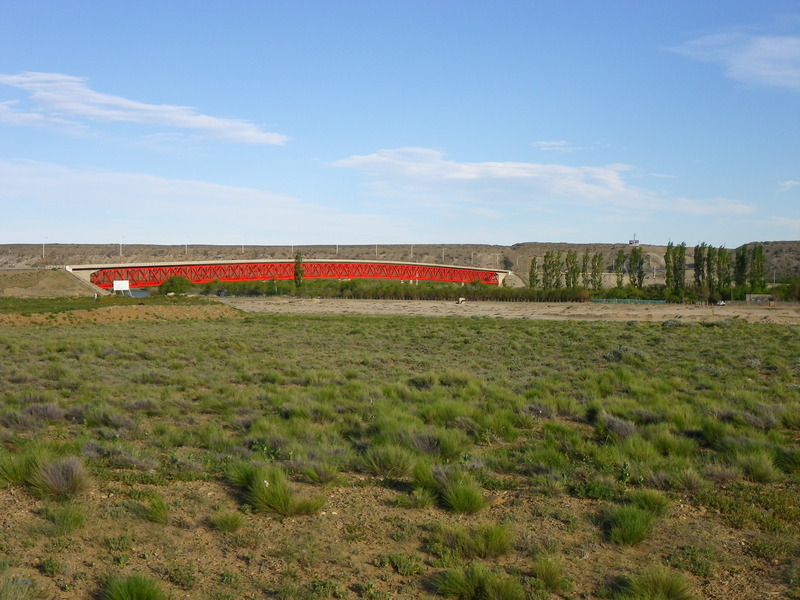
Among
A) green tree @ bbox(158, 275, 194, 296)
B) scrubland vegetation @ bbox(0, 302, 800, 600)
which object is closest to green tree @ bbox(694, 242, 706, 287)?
green tree @ bbox(158, 275, 194, 296)

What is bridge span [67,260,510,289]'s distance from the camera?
101 meters

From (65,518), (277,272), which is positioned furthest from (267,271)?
(65,518)

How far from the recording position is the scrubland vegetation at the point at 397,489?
6254 millimetres

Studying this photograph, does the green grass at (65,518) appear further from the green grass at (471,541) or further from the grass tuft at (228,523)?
the green grass at (471,541)

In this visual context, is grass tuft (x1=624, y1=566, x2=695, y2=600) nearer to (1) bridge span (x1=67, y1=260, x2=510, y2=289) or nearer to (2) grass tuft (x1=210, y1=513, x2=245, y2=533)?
(2) grass tuft (x1=210, y1=513, x2=245, y2=533)

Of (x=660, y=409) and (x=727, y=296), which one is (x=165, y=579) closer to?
(x=660, y=409)

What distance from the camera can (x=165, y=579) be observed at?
20.1 ft

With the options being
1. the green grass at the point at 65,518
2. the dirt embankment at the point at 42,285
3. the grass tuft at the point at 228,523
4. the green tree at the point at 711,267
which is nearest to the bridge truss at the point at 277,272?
the dirt embankment at the point at 42,285

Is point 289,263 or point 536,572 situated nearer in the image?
point 536,572

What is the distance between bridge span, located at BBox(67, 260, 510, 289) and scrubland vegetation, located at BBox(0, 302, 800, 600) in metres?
89.0

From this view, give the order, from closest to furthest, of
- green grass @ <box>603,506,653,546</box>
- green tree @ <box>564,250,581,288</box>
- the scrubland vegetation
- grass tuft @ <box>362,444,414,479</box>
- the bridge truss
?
the scrubland vegetation
green grass @ <box>603,506,653,546</box>
grass tuft @ <box>362,444,414,479</box>
the bridge truss
green tree @ <box>564,250,581,288</box>

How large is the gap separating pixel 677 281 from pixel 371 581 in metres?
98.2

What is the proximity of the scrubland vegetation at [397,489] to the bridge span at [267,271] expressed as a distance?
89.0m

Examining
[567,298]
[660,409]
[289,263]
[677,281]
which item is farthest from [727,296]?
[660,409]
